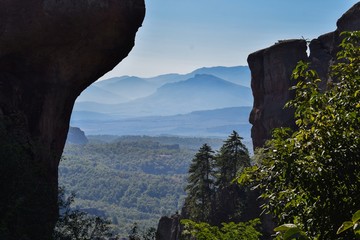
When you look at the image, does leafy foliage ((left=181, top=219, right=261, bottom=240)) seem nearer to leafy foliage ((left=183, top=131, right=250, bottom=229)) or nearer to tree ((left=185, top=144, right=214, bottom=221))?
leafy foliage ((left=183, top=131, right=250, bottom=229))

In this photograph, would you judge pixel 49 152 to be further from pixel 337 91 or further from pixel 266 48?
pixel 266 48

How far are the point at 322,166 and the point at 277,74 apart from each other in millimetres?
55401

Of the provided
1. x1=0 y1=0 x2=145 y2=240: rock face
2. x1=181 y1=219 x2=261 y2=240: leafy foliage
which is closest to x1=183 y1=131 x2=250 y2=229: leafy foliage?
x1=0 y1=0 x2=145 y2=240: rock face

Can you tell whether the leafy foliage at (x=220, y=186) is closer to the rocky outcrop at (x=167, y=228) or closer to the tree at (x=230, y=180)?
the tree at (x=230, y=180)

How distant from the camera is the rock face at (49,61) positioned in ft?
81.9

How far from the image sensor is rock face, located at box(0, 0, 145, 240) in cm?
2495

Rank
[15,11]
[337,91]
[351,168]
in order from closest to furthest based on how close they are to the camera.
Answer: [351,168] → [337,91] → [15,11]

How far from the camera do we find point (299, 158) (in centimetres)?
780

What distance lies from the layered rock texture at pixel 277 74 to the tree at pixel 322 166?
164ft

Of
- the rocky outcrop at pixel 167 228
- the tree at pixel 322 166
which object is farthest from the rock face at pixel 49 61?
the rocky outcrop at pixel 167 228

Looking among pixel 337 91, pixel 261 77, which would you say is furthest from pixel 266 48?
pixel 337 91

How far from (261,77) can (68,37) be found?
133 feet

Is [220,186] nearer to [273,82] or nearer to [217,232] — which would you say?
[273,82]

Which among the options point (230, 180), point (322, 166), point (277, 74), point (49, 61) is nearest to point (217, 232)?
point (322, 166)
